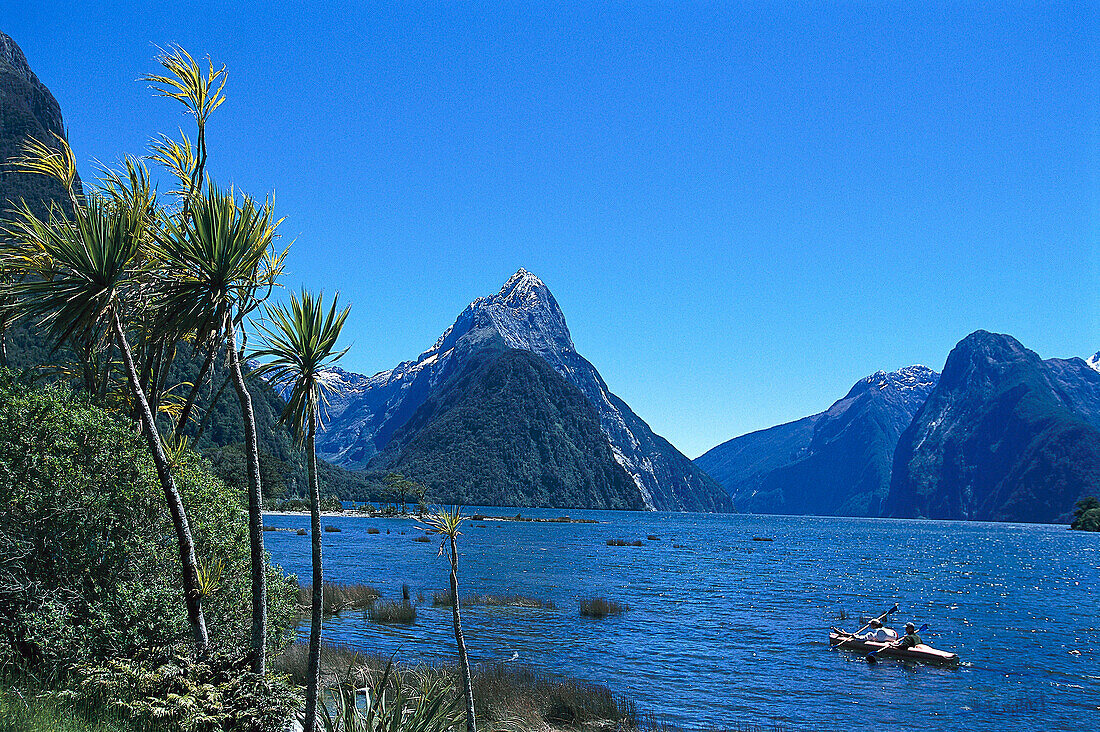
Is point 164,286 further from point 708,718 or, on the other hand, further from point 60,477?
point 708,718

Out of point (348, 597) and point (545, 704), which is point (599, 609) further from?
point (545, 704)

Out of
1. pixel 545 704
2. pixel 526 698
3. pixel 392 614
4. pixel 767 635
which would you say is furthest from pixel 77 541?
pixel 767 635

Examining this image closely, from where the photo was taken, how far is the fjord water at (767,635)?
75.6 feet

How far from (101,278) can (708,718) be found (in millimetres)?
18808

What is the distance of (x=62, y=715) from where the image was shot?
884 cm

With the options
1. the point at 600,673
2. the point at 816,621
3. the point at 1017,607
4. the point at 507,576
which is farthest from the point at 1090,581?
the point at 600,673

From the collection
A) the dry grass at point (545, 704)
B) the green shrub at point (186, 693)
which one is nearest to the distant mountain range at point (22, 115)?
the dry grass at point (545, 704)

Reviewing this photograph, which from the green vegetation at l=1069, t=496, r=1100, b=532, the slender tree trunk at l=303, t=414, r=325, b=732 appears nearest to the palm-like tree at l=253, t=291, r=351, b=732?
the slender tree trunk at l=303, t=414, r=325, b=732

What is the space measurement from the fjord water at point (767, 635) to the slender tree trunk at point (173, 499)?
1366 centimetres

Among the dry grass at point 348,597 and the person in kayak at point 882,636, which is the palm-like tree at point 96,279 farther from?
the person in kayak at point 882,636

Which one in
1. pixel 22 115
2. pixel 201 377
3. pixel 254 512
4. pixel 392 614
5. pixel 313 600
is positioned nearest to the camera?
pixel 313 600

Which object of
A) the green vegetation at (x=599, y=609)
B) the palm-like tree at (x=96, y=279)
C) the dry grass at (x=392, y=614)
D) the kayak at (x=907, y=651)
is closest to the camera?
the palm-like tree at (x=96, y=279)

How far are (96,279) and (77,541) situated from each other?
14.3 feet

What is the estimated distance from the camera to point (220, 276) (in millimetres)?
9414
